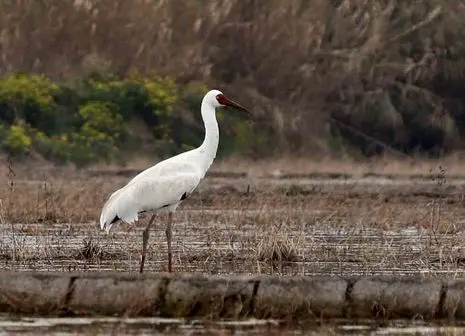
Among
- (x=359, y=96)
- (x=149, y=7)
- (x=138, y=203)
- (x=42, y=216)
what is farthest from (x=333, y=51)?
(x=138, y=203)

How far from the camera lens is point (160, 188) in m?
14.0

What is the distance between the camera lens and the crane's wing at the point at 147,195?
45.3 ft

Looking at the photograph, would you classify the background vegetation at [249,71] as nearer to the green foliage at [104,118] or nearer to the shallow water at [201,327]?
the green foliage at [104,118]

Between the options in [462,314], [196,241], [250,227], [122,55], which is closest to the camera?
[462,314]

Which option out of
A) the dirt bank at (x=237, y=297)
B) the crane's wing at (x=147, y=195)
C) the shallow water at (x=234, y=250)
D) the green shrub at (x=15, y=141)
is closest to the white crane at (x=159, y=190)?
the crane's wing at (x=147, y=195)

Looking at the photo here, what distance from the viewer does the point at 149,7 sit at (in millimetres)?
37031

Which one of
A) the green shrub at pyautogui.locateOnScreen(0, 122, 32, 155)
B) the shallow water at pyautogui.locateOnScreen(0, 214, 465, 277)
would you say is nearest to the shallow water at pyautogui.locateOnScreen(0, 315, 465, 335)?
the shallow water at pyautogui.locateOnScreen(0, 214, 465, 277)

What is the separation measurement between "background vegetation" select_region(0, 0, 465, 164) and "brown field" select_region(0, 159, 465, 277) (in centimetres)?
365

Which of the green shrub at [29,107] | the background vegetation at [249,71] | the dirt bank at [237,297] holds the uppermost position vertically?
the background vegetation at [249,71]

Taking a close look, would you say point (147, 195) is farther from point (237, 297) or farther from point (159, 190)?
point (237, 297)

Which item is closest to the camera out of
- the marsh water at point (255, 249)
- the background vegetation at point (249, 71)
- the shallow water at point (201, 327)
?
the shallow water at point (201, 327)

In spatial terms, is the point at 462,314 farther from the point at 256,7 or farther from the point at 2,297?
the point at 256,7

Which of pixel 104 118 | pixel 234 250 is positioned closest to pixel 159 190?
pixel 234 250

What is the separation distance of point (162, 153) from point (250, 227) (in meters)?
14.9
